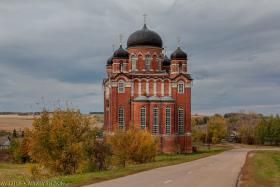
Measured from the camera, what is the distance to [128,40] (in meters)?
75.2

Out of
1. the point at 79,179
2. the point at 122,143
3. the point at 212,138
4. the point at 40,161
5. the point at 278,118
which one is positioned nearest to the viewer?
the point at 79,179

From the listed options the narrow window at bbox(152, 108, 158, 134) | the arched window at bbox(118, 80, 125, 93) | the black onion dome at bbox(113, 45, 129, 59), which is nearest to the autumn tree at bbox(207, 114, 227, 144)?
the narrow window at bbox(152, 108, 158, 134)

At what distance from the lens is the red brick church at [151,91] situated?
70.6 m

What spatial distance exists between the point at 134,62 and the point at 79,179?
51445 mm

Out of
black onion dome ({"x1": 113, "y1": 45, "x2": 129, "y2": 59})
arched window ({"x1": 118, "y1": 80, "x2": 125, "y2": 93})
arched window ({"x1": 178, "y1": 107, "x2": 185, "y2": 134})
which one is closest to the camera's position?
arched window ({"x1": 118, "y1": 80, "x2": 125, "y2": 93})

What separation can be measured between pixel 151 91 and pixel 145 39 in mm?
7914

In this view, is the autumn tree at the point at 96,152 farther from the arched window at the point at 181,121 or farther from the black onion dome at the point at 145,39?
the black onion dome at the point at 145,39

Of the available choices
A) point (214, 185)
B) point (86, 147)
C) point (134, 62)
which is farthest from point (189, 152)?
point (214, 185)

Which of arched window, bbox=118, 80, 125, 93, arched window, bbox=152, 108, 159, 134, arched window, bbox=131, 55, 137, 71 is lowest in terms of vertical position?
arched window, bbox=152, 108, 159, 134

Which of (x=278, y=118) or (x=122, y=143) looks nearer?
(x=122, y=143)

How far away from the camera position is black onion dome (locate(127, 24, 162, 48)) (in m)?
73.3

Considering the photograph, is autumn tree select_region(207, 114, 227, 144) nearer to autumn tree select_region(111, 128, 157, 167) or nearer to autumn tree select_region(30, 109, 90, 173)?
autumn tree select_region(111, 128, 157, 167)

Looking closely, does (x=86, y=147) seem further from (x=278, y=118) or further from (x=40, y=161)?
(x=278, y=118)

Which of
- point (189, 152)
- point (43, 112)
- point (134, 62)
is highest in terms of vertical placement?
point (134, 62)
